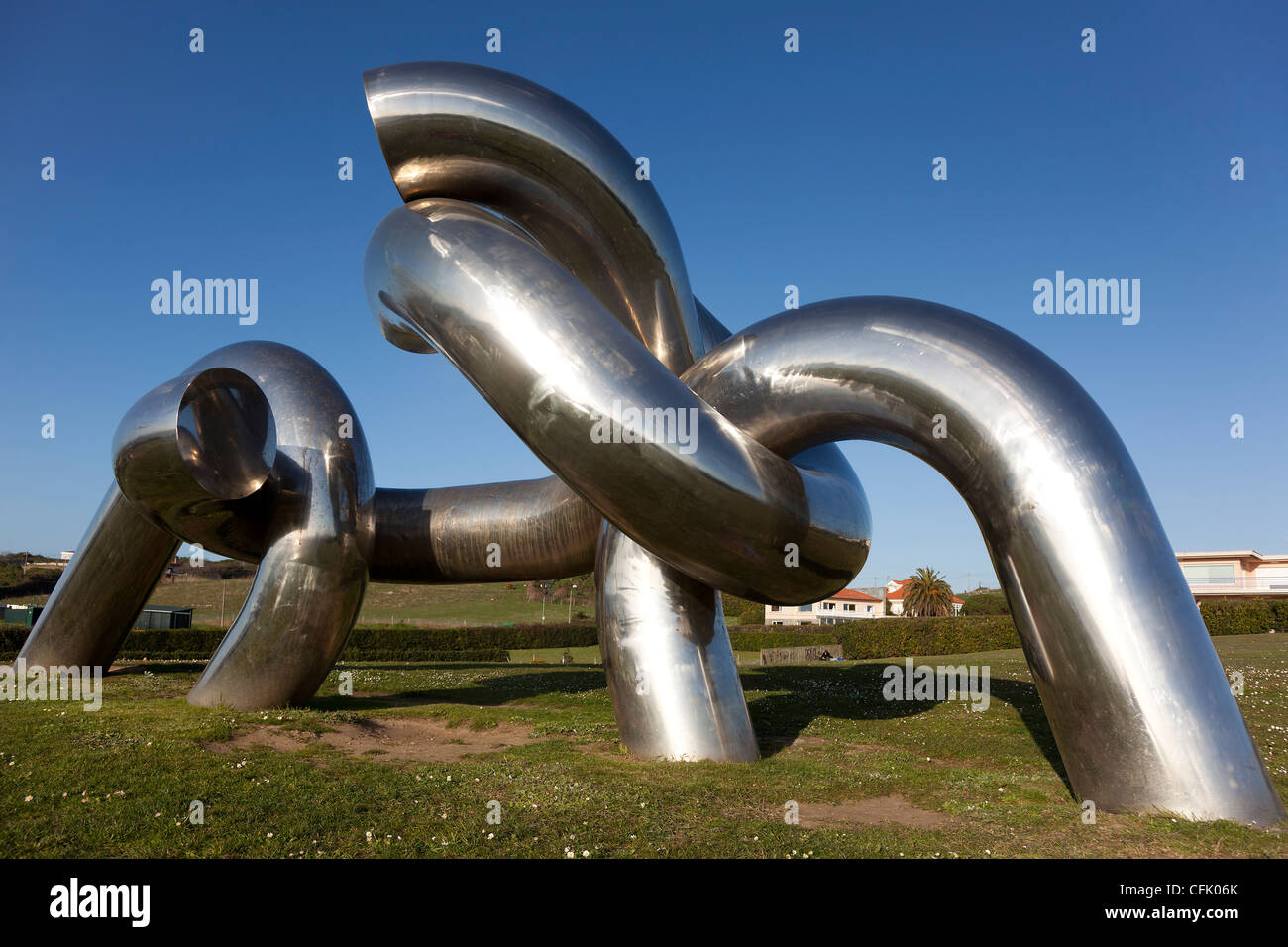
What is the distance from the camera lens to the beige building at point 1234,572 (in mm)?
56688

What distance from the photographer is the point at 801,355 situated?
6473 millimetres

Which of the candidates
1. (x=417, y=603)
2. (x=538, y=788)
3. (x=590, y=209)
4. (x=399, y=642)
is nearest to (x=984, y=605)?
(x=399, y=642)

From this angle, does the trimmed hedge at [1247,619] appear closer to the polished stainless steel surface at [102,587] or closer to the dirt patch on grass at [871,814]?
the dirt patch on grass at [871,814]

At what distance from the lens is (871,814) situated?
598 cm

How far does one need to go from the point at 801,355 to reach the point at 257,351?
708 centimetres

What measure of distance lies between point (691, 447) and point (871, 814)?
2747mm

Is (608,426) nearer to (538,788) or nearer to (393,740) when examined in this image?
(538,788)

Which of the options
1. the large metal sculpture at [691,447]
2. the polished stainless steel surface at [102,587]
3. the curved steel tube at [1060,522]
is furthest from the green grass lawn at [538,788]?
the polished stainless steel surface at [102,587]

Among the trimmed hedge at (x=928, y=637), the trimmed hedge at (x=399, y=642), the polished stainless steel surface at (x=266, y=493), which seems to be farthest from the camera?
the trimmed hedge at (x=928, y=637)

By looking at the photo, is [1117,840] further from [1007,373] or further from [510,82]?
[510,82]

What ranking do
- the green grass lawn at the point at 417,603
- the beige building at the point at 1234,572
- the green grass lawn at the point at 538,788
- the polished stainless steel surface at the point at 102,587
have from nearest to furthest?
the green grass lawn at the point at 538,788 < the polished stainless steel surface at the point at 102,587 < the beige building at the point at 1234,572 < the green grass lawn at the point at 417,603

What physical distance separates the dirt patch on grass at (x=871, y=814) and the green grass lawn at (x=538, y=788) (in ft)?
0.09

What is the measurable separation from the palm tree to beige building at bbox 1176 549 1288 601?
14733mm
